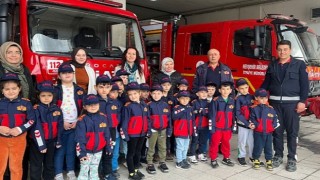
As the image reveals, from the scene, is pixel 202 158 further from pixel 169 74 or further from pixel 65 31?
pixel 65 31

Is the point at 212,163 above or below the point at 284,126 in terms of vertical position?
below

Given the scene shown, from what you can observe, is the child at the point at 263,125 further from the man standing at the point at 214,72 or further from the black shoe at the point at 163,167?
the black shoe at the point at 163,167

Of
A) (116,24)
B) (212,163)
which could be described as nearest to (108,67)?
(116,24)

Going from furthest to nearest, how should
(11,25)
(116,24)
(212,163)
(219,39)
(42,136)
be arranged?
(219,39)
(116,24)
(212,163)
(11,25)
(42,136)

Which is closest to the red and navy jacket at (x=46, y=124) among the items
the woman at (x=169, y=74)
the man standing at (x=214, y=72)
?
the woman at (x=169, y=74)

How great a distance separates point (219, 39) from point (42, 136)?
437 centimetres

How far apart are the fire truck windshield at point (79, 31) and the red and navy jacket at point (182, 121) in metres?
1.17

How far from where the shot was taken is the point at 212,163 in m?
3.99

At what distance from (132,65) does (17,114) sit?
5.46ft

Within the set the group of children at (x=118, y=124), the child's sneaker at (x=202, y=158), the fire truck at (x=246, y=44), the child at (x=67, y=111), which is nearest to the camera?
the group of children at (x=118, y=124)

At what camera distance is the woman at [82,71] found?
11.3ft

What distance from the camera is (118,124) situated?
11.2 feet

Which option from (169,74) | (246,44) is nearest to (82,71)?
(169,74)

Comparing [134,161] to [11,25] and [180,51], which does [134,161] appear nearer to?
[11,25]
